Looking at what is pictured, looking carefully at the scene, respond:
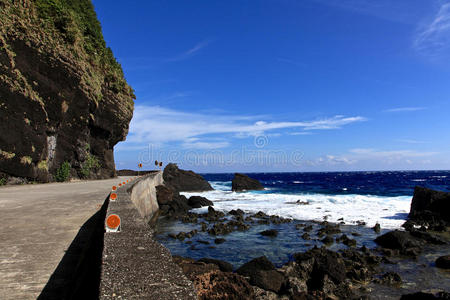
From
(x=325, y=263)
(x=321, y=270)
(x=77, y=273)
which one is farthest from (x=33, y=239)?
(x=325, y=263)

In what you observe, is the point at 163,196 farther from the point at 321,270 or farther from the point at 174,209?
the point at 321,270

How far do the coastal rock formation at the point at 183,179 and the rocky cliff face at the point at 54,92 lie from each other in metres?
14.4

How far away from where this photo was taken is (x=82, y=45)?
23766mm

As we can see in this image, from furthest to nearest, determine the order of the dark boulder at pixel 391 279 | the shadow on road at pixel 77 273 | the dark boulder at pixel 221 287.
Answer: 1. the dark boulder at pixel 391 279
2. the dark boulder at pixel 221 287
3. the shadow on road at pixel 77 273

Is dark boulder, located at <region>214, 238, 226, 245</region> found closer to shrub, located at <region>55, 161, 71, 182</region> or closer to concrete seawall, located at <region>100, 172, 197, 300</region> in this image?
concrete seawall, located at <region>100, 172, 197, 300</region>

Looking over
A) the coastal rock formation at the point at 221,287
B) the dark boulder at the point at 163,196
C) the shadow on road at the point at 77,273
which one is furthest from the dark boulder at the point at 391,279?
the dark boulder at the point at 163,196

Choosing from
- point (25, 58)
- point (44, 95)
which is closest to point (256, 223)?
point (44, 95)

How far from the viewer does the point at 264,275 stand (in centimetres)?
758

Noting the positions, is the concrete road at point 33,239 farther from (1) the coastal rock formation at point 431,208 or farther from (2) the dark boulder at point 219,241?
(1) the coastal rock formation at point 431,208

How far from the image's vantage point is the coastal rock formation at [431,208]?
1731 cm

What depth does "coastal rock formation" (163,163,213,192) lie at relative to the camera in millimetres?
42781

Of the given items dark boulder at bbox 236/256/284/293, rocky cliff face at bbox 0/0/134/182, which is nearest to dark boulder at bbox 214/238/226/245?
dark boulder at bbox 236/256/284/293

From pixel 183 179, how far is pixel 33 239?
38491mm

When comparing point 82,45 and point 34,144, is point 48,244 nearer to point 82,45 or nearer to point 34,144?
point 34,144
